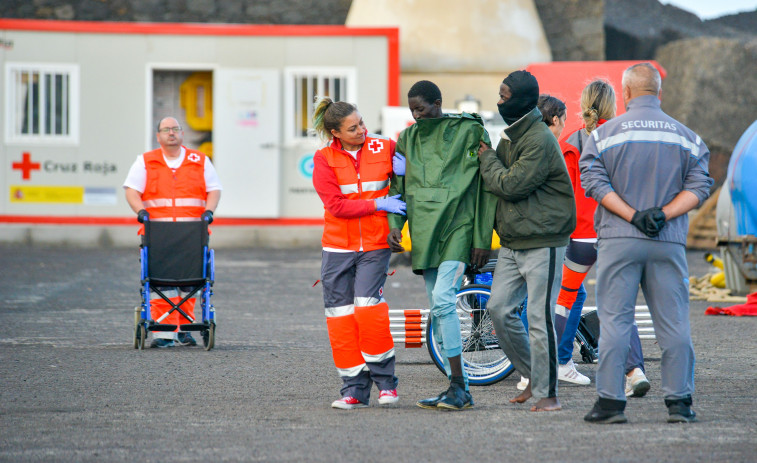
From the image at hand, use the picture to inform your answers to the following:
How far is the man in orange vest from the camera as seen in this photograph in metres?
8.97

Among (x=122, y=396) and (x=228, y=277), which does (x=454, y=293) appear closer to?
(x=122, y=396)

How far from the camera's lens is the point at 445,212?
617cm

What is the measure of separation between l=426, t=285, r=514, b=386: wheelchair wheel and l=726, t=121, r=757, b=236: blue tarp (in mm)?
5192

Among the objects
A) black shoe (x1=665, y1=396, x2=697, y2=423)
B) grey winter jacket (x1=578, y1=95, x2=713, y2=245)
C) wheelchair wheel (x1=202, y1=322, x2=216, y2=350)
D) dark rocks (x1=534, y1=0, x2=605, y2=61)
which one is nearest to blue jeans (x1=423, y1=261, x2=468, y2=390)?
grey winter jacket (x1=578, y1=95, x2=713, y2=245)

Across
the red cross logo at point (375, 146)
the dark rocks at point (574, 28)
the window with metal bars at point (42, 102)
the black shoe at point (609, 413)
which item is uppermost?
the dark rocks at point (574, 28)

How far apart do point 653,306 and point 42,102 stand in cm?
1526

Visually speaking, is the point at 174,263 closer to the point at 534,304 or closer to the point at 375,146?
the point at 375,146

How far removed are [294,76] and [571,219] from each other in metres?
13.5

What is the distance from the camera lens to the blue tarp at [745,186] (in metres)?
11.4

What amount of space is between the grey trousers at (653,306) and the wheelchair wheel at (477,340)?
56.2 inches

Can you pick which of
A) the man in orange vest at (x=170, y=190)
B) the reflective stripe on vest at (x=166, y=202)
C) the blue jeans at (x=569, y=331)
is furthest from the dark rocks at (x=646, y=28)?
the blue jeans at (x=569, y=331)

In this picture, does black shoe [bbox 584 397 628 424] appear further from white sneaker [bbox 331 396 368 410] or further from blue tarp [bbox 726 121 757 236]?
blue tarp [bbox 726 121 757 236]

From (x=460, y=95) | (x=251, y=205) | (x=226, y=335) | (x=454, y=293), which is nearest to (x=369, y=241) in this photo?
(x=454, y=293)

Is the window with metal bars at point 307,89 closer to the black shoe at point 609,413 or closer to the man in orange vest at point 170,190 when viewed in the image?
the man in orange vest at point 170,190
